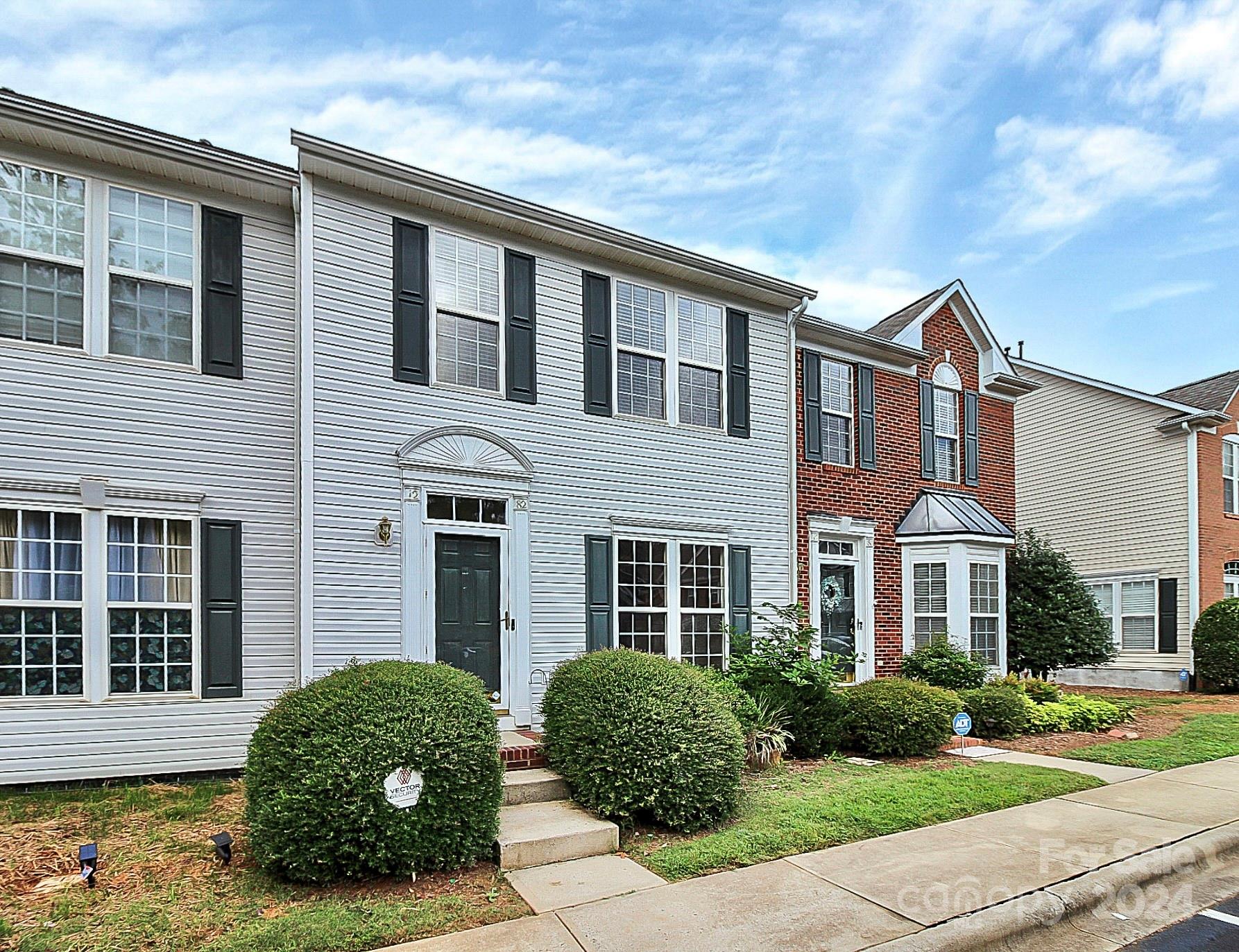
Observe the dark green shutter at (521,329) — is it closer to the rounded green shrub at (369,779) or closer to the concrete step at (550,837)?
the rounded green shrub at (369,779)

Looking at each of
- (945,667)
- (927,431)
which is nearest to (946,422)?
(927,431)

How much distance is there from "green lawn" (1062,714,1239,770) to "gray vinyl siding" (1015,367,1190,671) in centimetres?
837

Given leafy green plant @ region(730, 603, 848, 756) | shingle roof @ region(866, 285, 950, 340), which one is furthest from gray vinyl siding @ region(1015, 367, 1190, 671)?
leafy green plant @ region(730, 603, 848, 756)

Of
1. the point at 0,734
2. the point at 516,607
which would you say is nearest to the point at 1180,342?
the point at 516,607

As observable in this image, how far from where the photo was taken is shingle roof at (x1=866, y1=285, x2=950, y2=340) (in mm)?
14047

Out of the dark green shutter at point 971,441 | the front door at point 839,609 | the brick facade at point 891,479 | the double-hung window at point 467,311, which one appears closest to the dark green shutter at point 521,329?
the double-hung window at point 467,311

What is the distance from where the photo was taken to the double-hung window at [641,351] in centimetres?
1039

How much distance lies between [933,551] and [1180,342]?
1025 inches

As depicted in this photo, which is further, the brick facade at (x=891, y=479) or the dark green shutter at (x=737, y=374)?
the brick facade at (x=891, y=479)

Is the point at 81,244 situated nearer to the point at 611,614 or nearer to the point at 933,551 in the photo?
the point at 611,614

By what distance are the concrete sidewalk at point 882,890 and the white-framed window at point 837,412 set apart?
6512mm

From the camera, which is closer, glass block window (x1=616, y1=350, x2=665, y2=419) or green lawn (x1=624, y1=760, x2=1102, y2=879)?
green lawn (x1=624, y1=760, x2=1102, y2=879)

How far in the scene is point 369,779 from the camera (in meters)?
5.26

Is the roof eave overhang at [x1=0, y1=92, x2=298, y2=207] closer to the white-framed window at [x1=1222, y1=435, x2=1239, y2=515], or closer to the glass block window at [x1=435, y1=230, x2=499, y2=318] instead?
the glass block window at [x1=435, y1=230, x2=499, y2=318]
